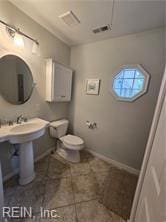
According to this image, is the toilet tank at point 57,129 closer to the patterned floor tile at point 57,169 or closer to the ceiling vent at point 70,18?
the patterned floor tile at point 57,169

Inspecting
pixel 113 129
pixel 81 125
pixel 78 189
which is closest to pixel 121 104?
pixel 113 129

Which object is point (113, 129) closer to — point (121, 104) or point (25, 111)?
point (121, 104)

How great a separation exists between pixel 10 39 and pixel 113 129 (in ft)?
7.00

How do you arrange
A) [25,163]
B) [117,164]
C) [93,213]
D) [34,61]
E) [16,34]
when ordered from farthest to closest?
[117,164] → [34,61] → [25,163] → [16,34] → [93,213]

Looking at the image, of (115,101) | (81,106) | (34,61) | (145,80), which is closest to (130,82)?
(145,80)

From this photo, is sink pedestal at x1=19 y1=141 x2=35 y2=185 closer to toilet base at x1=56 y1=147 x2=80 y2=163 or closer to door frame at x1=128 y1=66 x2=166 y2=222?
toilet base at x1=56 y1=147 x2=80 y2=163

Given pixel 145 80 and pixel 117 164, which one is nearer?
pixel 145 80

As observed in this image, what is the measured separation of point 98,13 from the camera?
149cm

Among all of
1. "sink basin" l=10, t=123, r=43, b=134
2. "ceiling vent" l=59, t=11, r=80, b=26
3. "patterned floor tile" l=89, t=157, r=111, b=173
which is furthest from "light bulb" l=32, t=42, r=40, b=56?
"patterned floor tile" l=89, t=157, r=111, b=173

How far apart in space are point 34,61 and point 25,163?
1541 mm

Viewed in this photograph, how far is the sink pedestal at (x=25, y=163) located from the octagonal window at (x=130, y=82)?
1706 millimetres

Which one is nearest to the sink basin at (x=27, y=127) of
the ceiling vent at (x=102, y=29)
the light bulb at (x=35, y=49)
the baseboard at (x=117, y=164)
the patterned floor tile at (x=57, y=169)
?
the patterned floor tile at (x=57, y=169)

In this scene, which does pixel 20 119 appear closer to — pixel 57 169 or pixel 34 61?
pixel 34 61

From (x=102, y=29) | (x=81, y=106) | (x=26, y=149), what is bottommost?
(x=26, y=149)
